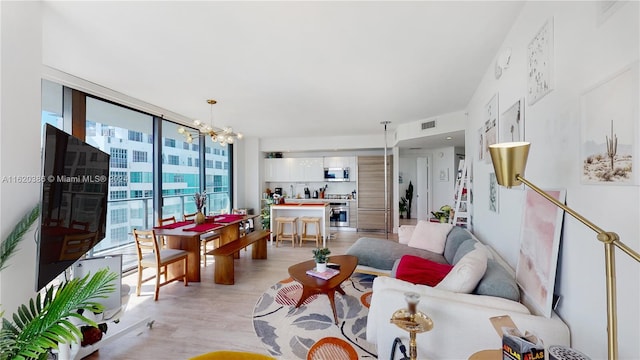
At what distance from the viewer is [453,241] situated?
10.7 feet

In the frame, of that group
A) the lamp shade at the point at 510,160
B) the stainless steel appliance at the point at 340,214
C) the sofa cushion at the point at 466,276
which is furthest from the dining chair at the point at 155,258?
the stainless steel appliance at the point at 340,214

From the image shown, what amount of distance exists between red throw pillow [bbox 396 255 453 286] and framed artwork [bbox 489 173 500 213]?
2.68ft

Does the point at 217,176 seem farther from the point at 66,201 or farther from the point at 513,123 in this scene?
the point at 513,123

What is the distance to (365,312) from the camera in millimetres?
2754

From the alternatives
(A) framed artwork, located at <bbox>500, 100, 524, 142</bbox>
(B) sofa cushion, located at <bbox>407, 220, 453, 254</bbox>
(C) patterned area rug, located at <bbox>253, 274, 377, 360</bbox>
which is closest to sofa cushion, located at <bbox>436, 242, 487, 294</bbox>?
(C) patterned area rug, located at <bbox>253, 274, 377, 360</bbox>

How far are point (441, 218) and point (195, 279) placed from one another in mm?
4396

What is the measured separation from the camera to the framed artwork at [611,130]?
927 millimetres

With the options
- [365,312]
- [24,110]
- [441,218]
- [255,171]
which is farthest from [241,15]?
[255,171]

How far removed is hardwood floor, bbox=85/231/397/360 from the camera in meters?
2.19

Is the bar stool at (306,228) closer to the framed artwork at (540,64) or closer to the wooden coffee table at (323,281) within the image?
the wooden coffee table at (323,281)

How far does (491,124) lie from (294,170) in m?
5.50

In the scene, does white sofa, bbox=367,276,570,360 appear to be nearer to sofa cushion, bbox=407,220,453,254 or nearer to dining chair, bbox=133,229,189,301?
sofa cushion, bbox=407,220,453,254

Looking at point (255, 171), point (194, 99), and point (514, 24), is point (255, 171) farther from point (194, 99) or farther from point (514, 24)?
point (514, 24)

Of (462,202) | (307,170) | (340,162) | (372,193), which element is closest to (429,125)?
(462,202)
